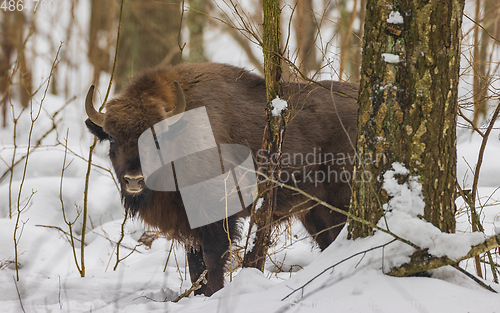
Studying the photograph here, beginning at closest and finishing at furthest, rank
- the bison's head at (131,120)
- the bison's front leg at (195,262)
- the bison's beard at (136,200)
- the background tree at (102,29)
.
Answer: the bison's head at (131,120)
the bison's beard at (136,200)
the bison's front leg at (195,262)
the background tree at (102,29)

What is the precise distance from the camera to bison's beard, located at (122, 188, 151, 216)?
367cm

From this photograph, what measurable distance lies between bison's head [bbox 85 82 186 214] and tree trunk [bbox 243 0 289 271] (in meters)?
0.80

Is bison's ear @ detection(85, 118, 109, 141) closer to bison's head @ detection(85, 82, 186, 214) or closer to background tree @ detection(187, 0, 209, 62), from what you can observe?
bison's head @ detection(85, 82, 186, 214)

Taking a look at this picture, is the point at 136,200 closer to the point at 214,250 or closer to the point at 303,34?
the point at 214,250

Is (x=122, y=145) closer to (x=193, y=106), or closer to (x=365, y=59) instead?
(x=193, y=106)

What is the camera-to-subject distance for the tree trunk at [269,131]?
9.41ft

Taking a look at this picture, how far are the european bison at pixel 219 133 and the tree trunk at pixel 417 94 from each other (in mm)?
1298

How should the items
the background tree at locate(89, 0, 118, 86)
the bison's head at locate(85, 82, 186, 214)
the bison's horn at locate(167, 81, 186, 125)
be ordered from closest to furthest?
the bison's head at locate(85, 82, 186, 214) → the bison's horn at locate(167, 81, 186, 125) → the background tree at locate(89, 0, 118, 86)

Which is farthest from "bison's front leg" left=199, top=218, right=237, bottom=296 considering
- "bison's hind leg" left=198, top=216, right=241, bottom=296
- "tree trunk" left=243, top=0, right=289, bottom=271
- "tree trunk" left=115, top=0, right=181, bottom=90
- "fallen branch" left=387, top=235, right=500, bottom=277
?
"tree trunk" left=115, top=0, right=181, bottom=90

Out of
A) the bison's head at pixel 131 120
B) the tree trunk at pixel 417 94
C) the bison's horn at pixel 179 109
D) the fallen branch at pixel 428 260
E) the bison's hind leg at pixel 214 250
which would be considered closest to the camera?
the fallen branch at pixel 428 260

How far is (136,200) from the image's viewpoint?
12.3 feet

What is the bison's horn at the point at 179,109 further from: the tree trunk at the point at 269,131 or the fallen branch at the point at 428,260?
the fallen branch at the point at 428,260

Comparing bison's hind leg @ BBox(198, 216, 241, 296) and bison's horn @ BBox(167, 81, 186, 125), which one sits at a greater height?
bison's horn @ BBox(167, 81, 186, 125)

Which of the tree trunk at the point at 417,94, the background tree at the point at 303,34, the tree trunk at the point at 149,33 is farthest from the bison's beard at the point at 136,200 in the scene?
the tree trunk at the point at 149,33
